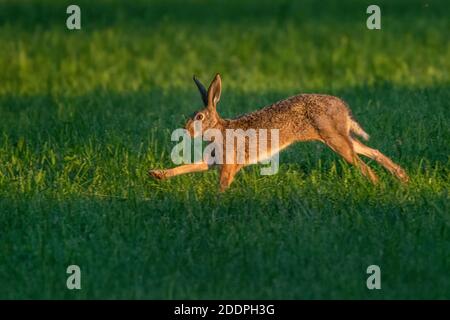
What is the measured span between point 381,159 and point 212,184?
54.8 inches

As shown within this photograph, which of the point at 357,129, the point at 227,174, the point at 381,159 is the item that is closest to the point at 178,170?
the point at 227,174

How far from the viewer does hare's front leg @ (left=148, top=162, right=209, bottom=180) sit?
29.6ft

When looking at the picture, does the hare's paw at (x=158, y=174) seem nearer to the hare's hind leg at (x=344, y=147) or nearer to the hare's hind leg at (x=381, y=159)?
the hare's hind leg at (x=344, y=147)

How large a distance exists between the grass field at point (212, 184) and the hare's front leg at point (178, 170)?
82mm

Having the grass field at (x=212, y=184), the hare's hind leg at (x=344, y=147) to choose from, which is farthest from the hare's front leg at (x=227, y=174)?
the hare's hind leg at (x=344, y=147)

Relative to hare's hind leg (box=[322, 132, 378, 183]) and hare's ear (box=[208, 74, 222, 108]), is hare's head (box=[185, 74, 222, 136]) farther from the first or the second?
hare's hind leg (box=[322, 132, 378, 183])

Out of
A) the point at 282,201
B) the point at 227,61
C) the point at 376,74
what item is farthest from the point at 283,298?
the point at 227,61

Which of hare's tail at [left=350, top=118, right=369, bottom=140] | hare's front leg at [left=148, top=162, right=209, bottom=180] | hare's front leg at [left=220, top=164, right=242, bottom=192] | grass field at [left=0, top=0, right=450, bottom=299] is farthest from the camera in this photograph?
hare's tail at [left=350, top=118, right=369, bottom=140]

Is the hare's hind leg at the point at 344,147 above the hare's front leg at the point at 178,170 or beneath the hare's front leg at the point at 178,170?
above

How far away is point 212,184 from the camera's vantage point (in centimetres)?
912

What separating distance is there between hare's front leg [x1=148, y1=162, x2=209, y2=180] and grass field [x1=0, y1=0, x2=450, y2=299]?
0.08m

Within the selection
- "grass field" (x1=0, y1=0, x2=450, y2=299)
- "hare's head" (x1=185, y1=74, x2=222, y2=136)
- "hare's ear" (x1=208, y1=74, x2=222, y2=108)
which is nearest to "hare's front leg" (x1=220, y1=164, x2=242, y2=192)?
"grass field" (x1=0, y1=0, x2=450, y2=299)

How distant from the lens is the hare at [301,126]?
9047 millimetres
